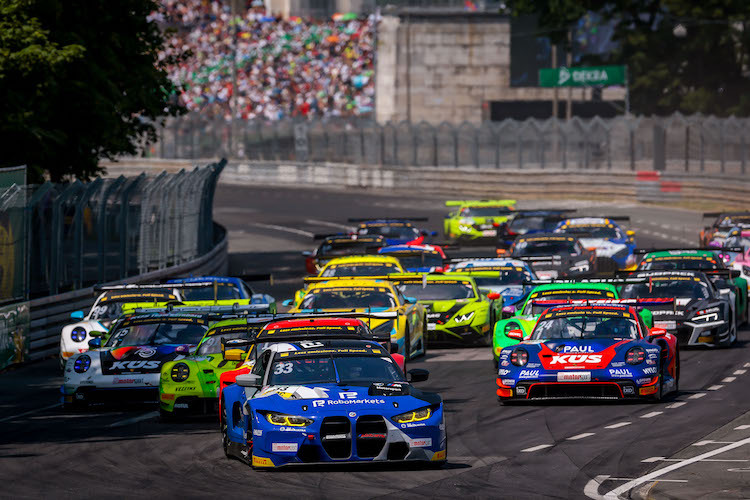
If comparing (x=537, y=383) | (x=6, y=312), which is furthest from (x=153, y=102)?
(x=537, y=383)

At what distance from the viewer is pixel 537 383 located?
1803 cm

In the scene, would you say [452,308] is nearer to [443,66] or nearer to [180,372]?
[180,372]

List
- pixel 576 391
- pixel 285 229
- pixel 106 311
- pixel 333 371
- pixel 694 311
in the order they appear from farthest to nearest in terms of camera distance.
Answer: pixel 285 229 < pixel 106 311 < pixel 694 311 < pixel 576 391 < pixel 333 371

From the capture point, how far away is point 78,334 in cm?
2328

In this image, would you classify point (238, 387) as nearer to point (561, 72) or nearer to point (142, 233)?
point (142, 233)

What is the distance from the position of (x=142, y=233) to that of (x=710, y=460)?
1901cm

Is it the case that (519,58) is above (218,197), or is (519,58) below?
above

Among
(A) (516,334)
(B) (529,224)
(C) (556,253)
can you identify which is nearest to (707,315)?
(A) (516,334)

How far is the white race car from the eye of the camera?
76.1 ft

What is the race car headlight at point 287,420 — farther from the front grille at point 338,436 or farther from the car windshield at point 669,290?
the car windshield at point 669,290

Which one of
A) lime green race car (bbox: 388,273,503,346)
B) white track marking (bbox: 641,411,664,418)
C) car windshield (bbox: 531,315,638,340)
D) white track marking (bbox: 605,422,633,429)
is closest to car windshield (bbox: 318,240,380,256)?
lime green race car (bbox: 388,273,503,346)

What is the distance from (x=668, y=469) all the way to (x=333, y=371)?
3.06m

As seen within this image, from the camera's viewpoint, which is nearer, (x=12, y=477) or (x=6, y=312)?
(x=12, y=477)

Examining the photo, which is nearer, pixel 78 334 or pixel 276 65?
pixel 78 334
